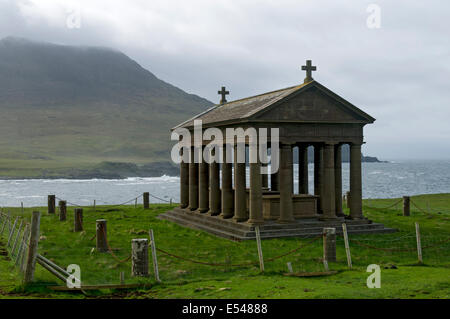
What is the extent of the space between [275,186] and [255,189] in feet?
34.9

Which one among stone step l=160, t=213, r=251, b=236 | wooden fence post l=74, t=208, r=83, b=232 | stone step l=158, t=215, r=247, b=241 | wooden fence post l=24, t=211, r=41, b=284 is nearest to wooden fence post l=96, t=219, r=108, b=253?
stone step l=158, t=215, r=247, b=241

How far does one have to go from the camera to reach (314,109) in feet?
87.8

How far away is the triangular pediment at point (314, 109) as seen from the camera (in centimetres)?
2602

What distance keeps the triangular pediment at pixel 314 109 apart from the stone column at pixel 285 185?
170 cm

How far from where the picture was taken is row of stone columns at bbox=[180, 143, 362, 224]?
26141 millimetres

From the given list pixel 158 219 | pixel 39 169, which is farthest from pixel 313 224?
pixel 39 169

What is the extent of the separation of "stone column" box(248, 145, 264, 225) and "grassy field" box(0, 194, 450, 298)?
1.82 metres

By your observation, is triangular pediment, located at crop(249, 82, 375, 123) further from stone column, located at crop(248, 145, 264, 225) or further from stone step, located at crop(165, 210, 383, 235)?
stone step, located at crop(165, 210, 383, 235)

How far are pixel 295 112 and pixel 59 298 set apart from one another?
16050 millimetres

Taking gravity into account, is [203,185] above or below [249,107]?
below

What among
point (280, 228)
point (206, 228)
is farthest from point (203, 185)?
point (280, 228)

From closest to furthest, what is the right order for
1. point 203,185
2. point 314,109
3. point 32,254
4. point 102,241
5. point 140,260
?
1. point 32,254
2. point 140,260
3. point 102,241
4. point 314,109
5. point 203,185

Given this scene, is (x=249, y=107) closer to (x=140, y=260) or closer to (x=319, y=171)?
(x=319, y=171)
